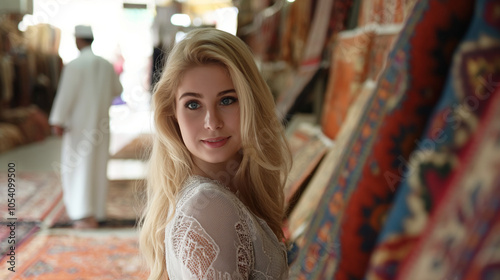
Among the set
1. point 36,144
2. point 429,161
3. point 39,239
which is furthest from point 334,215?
point 36,144

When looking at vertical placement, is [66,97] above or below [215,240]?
below

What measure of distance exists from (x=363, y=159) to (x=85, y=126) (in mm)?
4061

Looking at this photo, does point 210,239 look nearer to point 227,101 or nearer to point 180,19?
point 227,101

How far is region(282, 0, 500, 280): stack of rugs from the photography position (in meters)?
0.39

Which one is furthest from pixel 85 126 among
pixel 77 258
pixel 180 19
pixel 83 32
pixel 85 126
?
pixel 180 19

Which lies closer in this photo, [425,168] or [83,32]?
[425,168]

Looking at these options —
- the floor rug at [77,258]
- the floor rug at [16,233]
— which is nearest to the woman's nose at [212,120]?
the floor rug at [77,258]

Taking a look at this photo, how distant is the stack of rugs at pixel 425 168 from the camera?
0.39m

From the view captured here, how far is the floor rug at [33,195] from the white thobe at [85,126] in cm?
41

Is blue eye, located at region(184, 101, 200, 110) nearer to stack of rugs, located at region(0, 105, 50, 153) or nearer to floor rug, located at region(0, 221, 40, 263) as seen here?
Result: floor rug, located at region(0, 221, 40, 263)

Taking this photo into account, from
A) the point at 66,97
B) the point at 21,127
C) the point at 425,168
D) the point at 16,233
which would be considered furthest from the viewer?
the point at 21,127

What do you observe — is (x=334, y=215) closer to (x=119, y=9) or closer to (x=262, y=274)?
(x=262, y=274)

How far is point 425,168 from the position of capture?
1.47ft

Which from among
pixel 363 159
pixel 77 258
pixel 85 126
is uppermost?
pixel 363 159
